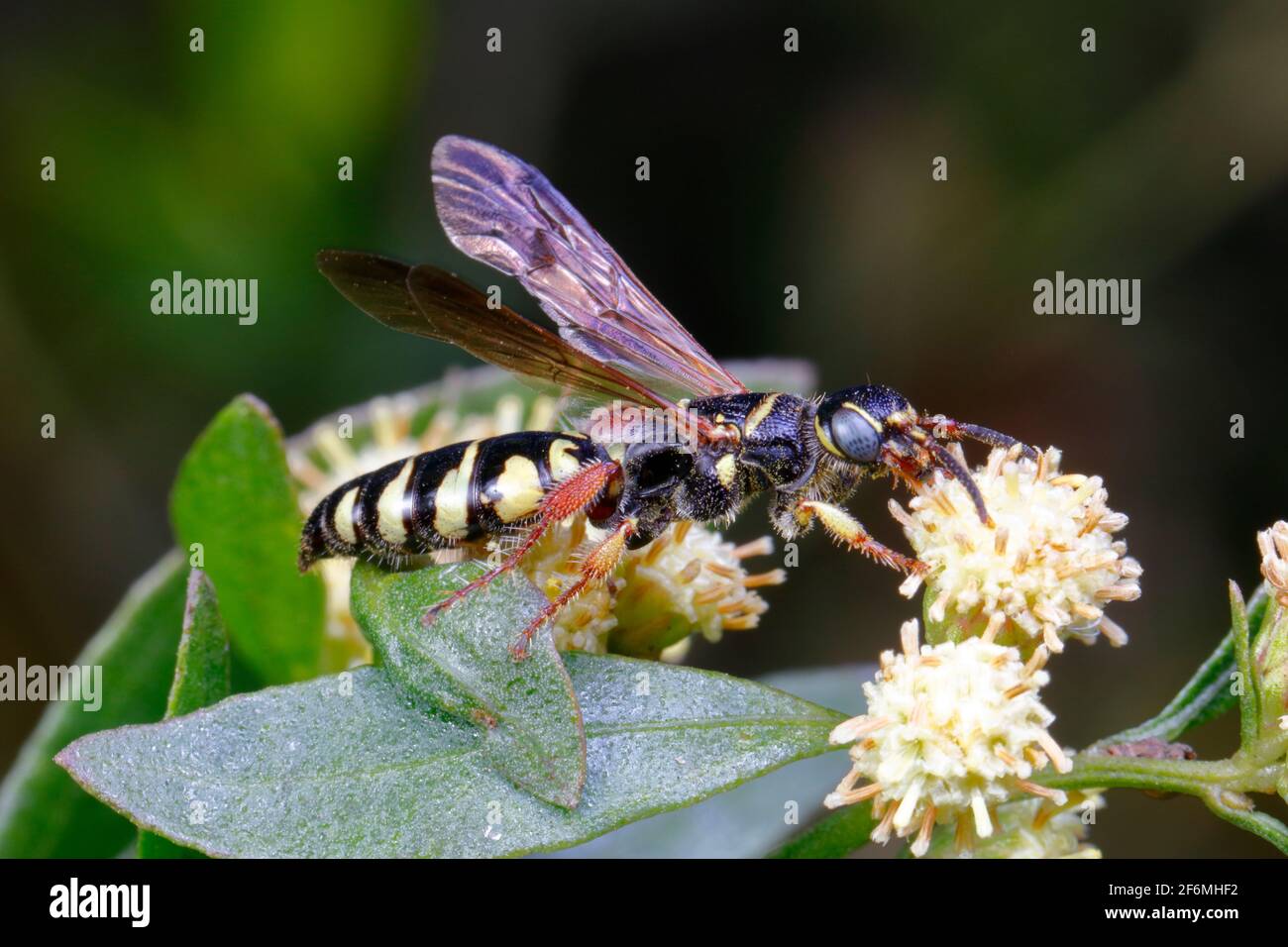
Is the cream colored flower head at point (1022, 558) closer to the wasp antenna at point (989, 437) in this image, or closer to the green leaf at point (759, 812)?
the wasp antenna at point (989, 437)

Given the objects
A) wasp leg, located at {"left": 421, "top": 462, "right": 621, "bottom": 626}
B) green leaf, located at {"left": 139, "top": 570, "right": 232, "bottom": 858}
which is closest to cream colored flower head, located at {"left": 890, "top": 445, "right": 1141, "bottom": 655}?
A: wasp leg, located at {"left": 421, "top": 462, "right": 621, "bottom": 626}

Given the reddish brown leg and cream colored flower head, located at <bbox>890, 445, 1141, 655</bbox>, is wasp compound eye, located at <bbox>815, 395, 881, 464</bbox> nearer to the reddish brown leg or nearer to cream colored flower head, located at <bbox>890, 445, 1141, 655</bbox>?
the reddish brown leg

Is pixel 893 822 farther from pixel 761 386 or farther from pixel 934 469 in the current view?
pixel 761 386

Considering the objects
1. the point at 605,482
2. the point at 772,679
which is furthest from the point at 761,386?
the point at 605,482

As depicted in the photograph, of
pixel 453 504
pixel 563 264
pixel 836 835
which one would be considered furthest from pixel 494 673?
pixel 563 264

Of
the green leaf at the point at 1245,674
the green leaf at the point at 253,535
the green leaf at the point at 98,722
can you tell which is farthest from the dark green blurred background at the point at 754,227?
the green leaf at the point at 1245,674

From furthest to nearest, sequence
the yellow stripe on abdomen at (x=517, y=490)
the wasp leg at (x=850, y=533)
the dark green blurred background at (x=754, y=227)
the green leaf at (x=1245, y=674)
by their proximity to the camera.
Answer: the dark green blurred background at (x=754, y=227) → the yellow stripe on abdomen at (x=517, y=490) → the wasp leg at (x=850, y=533) → the green leaf at (x=1245, y=674)
